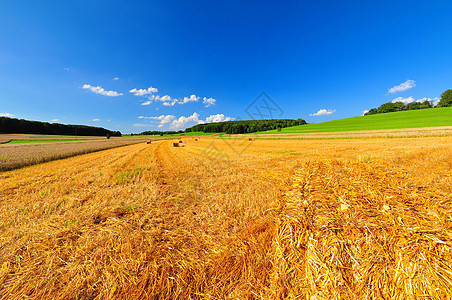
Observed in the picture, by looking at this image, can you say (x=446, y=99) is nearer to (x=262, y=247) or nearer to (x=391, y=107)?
(x=391, y=107)

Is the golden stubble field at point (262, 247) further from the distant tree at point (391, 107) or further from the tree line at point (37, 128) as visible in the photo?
the distant tree at point (391, 107)

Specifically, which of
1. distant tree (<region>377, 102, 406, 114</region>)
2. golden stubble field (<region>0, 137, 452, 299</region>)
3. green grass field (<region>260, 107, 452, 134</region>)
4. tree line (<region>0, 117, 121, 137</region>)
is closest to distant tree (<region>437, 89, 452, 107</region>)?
distant tree (<region>377, 102, 406, 114</region>)

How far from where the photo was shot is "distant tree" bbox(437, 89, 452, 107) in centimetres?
7094

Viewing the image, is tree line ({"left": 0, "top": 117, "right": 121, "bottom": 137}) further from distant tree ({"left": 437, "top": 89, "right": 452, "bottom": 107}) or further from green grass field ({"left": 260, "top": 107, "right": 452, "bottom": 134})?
distant tree ({"left": 437, "top": 89, "right": 452, "bottom": 107})

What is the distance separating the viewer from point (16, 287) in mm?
1676

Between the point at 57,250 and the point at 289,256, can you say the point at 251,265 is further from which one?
the point at 57,250

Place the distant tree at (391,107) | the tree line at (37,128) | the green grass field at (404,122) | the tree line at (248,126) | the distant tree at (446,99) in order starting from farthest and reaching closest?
the distant tree at (391,107), the distant tree at (446,99), the tree line at (248,126), the tree line at (37,128), the green grass field at (404,122)

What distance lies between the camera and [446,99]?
7238cm

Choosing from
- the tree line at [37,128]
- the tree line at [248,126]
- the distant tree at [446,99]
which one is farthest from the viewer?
the distant tree at [446,99]

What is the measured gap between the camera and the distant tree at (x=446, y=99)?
233 ft

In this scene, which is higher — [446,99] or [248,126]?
[446,99]

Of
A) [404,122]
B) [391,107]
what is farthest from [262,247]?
[391,107]

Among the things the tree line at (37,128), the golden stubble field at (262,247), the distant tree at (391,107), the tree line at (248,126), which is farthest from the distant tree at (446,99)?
the tree line at (37,128)

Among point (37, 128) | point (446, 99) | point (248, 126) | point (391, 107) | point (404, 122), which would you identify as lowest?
point (404, 122)
